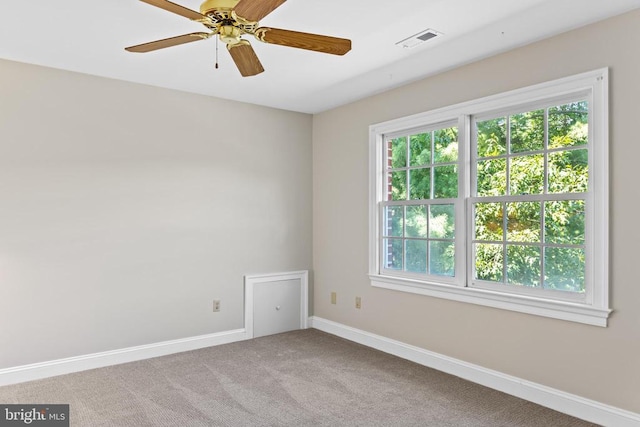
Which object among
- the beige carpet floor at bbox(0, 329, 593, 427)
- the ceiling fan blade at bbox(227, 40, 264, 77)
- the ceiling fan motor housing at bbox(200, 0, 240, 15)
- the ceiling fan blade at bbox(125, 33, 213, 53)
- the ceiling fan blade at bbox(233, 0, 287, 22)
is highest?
the ceiling fan motor housing at bbox(200, 0, 240, 15)

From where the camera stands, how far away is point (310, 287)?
485cm

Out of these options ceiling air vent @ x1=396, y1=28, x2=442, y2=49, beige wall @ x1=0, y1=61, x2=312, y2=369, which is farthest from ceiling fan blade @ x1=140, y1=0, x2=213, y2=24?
beige wall @ x1=0, y1=61, x2=312, y2=369

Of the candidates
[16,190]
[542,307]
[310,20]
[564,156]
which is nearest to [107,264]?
[16,190]

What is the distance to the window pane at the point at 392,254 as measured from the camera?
3.95 m

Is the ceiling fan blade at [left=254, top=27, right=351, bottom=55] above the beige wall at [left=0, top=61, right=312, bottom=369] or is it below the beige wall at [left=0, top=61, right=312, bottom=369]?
above

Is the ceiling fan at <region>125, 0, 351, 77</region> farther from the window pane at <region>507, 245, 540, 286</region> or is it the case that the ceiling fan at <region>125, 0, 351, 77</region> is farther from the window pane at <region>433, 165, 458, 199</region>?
the window pane at <region>507, 245, 540, 286</region>

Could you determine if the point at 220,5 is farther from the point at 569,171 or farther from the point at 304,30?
the point at 569,171

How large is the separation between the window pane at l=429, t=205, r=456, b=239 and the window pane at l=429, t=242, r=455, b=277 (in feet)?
0.24

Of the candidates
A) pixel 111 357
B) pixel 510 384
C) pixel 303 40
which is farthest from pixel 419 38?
pixel 111 357

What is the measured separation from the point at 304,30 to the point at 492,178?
173cm


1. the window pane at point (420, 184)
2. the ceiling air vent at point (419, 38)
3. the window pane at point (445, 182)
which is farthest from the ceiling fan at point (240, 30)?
the window pane at point (420, 184)

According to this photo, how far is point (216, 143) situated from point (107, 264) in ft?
4.85

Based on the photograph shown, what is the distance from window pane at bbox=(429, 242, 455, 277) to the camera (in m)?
3.49

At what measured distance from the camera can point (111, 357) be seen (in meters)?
3.58
